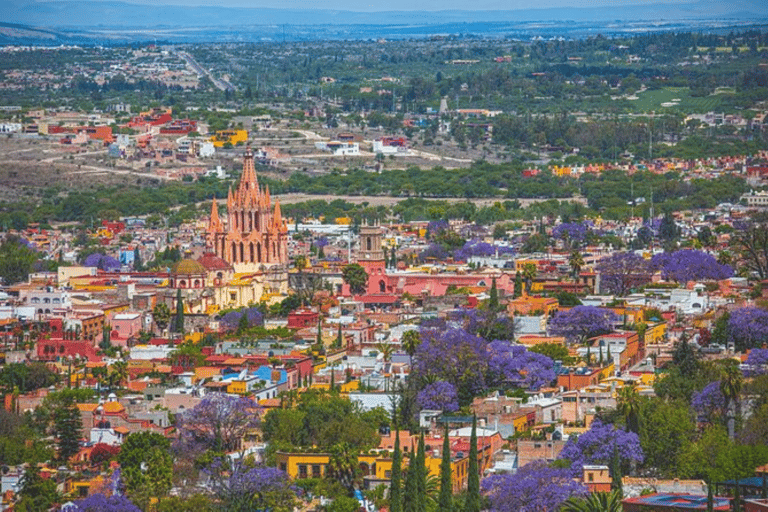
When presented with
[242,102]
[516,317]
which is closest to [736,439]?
[516,317]

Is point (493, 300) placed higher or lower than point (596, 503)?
lower

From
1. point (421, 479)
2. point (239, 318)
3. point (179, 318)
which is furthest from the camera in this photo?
point (179, 318)

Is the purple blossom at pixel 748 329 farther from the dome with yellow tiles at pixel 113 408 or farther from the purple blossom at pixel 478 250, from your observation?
the purple blossom at pixel 478 250

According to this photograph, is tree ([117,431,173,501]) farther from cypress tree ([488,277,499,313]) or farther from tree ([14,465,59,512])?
cypress tree ([488,277,499,313])

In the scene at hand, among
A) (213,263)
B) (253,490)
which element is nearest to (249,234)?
(213,263)

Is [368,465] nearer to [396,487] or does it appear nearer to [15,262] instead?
[396,487]

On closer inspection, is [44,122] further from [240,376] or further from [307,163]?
[240,376]
